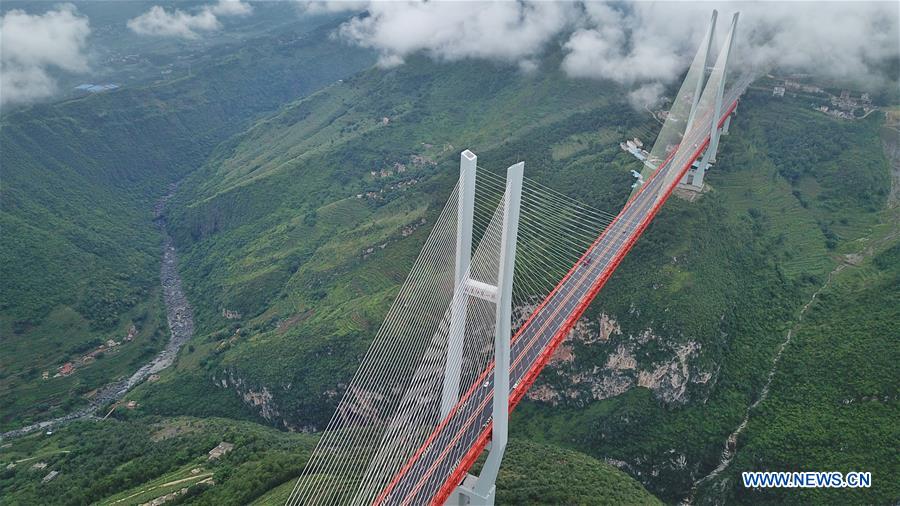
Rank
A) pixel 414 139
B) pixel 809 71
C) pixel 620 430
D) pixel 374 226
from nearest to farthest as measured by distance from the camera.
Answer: pixel 620 430
pixel 809 71
pixel 374 226
pixel 414 139

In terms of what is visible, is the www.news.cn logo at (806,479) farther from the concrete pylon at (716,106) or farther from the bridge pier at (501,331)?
the concrete pylon at (716,106)

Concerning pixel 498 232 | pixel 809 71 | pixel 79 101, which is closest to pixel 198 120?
pixel 79 101

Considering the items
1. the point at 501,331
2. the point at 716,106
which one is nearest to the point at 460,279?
the point at 501,331

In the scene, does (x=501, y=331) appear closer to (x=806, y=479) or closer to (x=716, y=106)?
(x=806, y=479)

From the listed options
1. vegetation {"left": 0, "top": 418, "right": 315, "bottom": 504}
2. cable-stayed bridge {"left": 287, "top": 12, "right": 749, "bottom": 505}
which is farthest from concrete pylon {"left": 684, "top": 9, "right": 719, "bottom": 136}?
vegetation {"left": 0, "top": 418, "right": 315, "bottom": 504}

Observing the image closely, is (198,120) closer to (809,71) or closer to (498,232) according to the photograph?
(809,71)

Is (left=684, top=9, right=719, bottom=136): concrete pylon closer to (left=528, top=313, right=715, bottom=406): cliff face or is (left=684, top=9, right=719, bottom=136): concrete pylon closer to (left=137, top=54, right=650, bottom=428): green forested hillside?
(left=137, top=54, right=650, bottom=428): green forested hillside
